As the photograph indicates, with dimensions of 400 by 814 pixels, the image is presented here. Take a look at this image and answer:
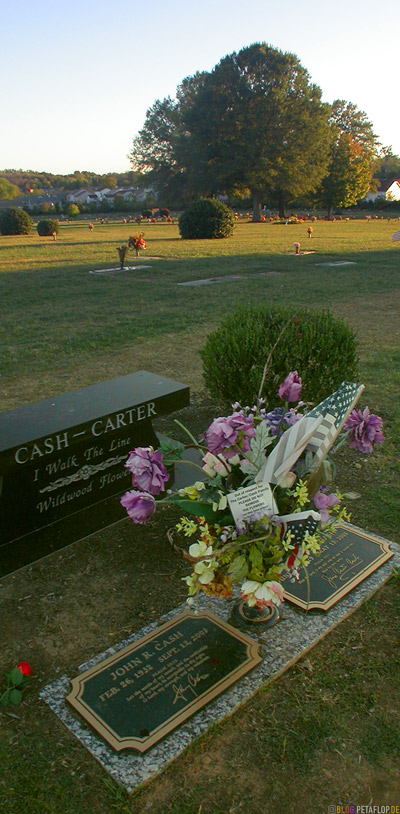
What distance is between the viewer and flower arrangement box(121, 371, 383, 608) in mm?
2236

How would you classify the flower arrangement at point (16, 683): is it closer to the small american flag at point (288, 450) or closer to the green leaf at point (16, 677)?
the green leaf at point (16, 677)

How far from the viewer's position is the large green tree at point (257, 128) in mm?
49750

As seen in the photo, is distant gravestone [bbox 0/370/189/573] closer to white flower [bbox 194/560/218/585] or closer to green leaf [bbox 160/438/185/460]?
green leaf [bbox 160/438/185/460]

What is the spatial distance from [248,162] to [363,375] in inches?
1861

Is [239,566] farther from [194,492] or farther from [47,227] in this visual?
[47,227]

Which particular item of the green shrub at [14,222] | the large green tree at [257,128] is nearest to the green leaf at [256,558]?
the green shrub at [14,222]

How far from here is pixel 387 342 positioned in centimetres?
916

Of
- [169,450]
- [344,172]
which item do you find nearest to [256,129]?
[344,172]

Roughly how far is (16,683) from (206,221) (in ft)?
101

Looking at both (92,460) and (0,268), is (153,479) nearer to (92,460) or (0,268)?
(92,460)

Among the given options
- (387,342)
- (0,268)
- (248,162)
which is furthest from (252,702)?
(248,162)

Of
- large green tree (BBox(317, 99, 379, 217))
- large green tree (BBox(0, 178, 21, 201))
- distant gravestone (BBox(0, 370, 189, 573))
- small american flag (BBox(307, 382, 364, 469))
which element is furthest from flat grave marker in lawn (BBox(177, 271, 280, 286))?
large green tree (BBox(0, 178, 21, 201))

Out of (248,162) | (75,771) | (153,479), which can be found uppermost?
(248,162)
